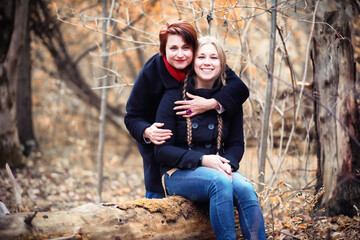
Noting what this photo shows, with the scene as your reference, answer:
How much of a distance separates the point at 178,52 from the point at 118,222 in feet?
4.29

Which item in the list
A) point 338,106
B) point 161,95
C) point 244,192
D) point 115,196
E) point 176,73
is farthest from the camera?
point 115,196

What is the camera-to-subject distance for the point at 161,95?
307 cm

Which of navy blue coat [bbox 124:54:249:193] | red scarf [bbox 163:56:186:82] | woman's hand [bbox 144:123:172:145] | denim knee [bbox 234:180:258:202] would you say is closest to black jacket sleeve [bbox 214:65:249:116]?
navy blue coat [bbox 124:54:249:193]

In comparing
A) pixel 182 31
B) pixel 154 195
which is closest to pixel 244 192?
pixel 154 195

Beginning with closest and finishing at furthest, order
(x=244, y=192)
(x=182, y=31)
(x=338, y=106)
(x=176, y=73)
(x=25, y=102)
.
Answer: (x=244, y=192), (x=182, y=31), (x=176, y=73), (x=338, y=106), (x=25, y=102)

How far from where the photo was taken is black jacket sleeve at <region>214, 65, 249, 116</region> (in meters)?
2.87

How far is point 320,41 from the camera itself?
3.59 m

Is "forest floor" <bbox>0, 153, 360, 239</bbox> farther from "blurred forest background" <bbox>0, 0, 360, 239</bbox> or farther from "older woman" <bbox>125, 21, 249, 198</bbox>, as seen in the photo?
"older woman" <bbox>125, 21, 249, 198</bbox>

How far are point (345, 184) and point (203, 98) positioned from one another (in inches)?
64.9

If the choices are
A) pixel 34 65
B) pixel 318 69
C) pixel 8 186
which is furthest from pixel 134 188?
pixel 318 69

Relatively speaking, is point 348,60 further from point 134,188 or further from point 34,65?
point 34,65

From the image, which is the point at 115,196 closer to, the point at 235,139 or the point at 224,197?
the point at 235,139

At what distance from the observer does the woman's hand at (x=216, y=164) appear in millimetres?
2699

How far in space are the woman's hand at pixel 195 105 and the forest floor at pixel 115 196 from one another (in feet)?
2.58
